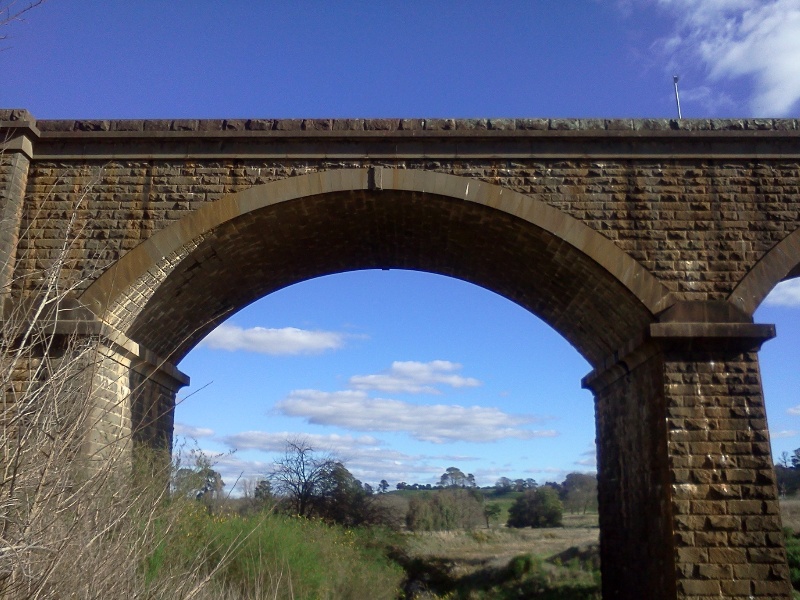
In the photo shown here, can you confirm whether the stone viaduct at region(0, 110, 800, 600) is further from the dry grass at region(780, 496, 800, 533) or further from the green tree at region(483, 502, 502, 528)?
the green tree at region(483, 502, 502, 528)

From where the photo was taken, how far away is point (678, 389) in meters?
9.18

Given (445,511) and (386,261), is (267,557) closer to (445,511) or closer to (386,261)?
(386,261)

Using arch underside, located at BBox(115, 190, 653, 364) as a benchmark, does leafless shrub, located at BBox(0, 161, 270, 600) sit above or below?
below

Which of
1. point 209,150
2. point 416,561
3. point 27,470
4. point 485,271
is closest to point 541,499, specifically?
point 416,561

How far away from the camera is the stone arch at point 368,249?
966 cm

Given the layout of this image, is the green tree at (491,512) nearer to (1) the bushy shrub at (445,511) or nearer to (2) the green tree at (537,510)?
(1) the bushy shrub at (445,511)

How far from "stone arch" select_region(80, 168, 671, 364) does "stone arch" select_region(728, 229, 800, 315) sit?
36.3 inches

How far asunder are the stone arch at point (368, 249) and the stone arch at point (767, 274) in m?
0.92

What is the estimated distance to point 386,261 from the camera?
43.2 ft

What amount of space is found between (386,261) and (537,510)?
34017mm

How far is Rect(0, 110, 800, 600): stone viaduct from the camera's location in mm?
9234

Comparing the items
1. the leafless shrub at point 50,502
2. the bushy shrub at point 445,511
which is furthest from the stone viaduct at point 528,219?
the bushy shrub at point 445,511

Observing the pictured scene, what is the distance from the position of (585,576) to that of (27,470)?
808 inches

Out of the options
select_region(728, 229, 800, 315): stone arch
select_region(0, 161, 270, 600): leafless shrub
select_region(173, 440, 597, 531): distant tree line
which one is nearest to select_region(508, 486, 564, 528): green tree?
select_region(173, 440, 597, 531): distant tree line
